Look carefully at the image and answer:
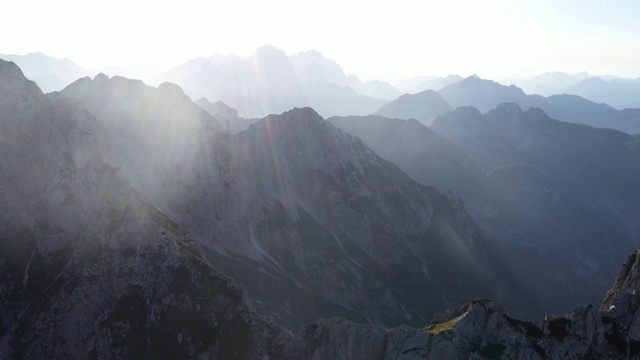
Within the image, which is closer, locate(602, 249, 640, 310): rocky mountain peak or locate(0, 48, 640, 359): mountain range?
locate(0, 48, 640, 359): mountain range

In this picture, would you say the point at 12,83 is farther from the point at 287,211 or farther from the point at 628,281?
the point at 628,281

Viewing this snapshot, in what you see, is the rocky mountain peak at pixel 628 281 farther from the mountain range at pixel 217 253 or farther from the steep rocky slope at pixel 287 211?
the steep rocky slope at pixel 287 211

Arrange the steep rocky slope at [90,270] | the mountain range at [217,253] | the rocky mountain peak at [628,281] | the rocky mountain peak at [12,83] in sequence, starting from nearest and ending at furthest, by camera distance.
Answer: the mountain range at [217,253]
the rocky mountain peak at [628,281]
the steep rocky slope at [90,270]
the rocky mountain peak at [12,83]

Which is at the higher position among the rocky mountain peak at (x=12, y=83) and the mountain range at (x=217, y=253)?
the rocky mountain peak at (x=12, y=83)

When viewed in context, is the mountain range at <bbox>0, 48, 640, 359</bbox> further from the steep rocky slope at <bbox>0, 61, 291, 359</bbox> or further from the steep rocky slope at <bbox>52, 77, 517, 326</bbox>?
the steep rocky slope at <bbox>52, 77, 517, 326</bbox>

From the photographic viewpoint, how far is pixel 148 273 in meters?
85.1

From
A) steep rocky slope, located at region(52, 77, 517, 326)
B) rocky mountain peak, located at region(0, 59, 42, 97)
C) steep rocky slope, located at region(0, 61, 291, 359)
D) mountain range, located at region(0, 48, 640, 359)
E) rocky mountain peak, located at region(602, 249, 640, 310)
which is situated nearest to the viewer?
mountain range, located at region(0, 48, 640, 359)

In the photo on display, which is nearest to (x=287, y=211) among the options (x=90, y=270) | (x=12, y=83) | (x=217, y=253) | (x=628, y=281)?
(x=217, y=253)

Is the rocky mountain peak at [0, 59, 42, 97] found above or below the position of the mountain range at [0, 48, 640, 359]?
above

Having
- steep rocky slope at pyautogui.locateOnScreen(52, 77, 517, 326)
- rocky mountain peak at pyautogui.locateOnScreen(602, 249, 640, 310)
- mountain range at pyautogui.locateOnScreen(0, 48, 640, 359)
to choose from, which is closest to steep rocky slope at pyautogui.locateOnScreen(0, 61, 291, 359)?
mountain range at pyautogui.locateOnScreen(0, 48, 640, 359)

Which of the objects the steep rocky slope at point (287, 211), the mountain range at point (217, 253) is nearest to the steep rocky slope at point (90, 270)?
the mountain range at point (217, 253)

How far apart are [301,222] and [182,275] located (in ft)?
298

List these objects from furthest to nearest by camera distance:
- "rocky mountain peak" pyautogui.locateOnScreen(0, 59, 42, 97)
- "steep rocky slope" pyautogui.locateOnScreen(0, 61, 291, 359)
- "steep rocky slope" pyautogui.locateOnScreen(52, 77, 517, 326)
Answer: "steep rocky slope" pyautogui.locateOnScreen(52, 77, 517, 326) < "rocky mountain peak" pyautogui.locateOnScreen(0, 59, 42, 97) < "steep rocky slope" pyautogui.locateOnScreen(0, 61, 291, 359)

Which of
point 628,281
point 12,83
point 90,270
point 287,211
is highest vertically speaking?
point 12,83
